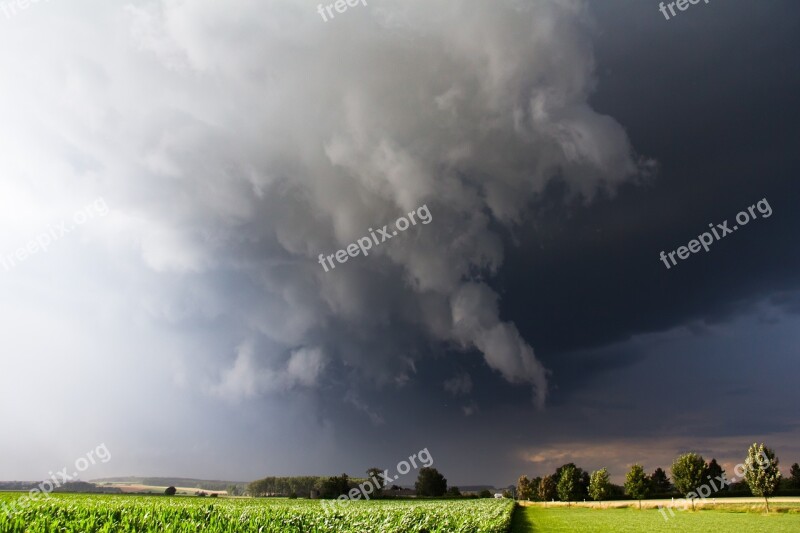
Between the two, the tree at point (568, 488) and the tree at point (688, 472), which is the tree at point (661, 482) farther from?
the tree at point (688, 472)

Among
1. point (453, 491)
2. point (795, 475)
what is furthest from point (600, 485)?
point (795, 475)

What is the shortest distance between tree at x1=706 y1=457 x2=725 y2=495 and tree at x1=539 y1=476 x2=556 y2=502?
1990 inches

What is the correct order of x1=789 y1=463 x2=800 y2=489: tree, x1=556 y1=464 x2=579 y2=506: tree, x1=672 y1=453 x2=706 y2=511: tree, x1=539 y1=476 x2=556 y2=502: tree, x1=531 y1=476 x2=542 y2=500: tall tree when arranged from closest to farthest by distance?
x1=672 y1=453 x2=706 y2=511: tree → x1=556 y1=464 x2=579 y2=506: tree → x1=789 y1=463 x2=800 y2=489: tree → x1=539 y1=476 x2=556 y2=502: tree → x1=531 y1=476 x2=542 y2=500: tall tree

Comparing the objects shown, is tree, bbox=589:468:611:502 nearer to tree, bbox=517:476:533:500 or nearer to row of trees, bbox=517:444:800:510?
row of trees, bbox=517:444:800:510

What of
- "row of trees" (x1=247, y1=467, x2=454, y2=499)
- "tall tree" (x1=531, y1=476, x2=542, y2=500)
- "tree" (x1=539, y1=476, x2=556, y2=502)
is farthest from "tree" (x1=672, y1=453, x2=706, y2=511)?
"row of trees" (x1=247, y1=467, x2=454, y2=499)

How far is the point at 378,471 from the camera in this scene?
16200 cm

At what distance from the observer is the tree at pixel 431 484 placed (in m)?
160

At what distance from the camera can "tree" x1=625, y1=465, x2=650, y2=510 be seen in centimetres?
10006

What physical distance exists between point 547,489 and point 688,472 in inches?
2344

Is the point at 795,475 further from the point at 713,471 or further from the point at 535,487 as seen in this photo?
the point at 535,487

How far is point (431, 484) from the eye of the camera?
530ft

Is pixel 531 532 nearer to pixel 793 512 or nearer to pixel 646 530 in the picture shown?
pixel 646 530

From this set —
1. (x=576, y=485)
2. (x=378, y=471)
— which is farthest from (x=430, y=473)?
(x=576, y=485)

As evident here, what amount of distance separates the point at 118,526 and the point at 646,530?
→ 44677 millimetres
